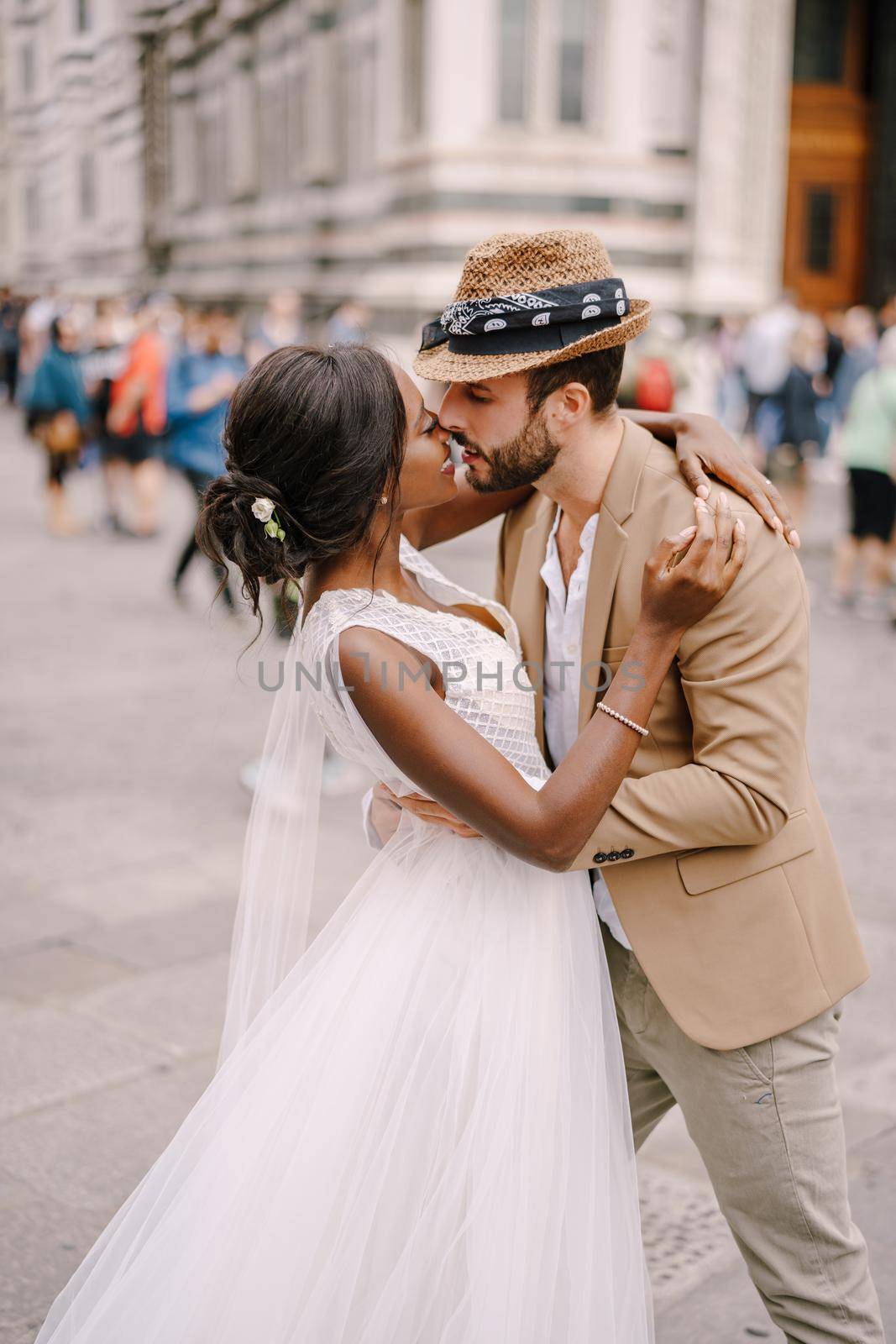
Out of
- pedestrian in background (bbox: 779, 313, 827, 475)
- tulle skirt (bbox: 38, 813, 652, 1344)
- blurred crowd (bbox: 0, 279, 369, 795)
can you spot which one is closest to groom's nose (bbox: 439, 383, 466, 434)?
tulle skirt (bbox: 38, 813, 652, 1344)

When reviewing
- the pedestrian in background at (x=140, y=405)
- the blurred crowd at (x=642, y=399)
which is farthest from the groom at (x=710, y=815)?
the pedestrian in background at (x=140, y=405)

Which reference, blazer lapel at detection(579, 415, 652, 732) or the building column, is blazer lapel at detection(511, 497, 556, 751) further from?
the building column

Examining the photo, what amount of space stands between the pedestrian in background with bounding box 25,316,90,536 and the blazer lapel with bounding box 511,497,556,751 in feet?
35.8

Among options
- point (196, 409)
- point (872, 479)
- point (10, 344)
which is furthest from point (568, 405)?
point (10, 344)

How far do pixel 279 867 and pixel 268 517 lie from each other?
2.31 feet

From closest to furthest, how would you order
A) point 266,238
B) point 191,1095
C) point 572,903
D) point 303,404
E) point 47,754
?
point 303,404 → point 572,903 → point 191,1095 → point 47,754 → point 266,238

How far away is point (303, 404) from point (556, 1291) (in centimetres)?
138

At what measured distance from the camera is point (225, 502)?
2.21 meters

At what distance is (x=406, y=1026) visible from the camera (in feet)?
7.29

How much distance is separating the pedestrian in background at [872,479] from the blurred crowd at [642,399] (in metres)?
0.01

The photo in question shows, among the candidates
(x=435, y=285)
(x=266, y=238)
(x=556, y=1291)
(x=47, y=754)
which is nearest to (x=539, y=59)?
(x=435, y=285)

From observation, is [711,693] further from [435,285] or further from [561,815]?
[435,285]

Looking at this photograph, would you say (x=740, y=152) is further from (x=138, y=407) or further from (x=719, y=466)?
(x=719, y=466)

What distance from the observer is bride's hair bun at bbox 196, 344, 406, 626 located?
2.15m
